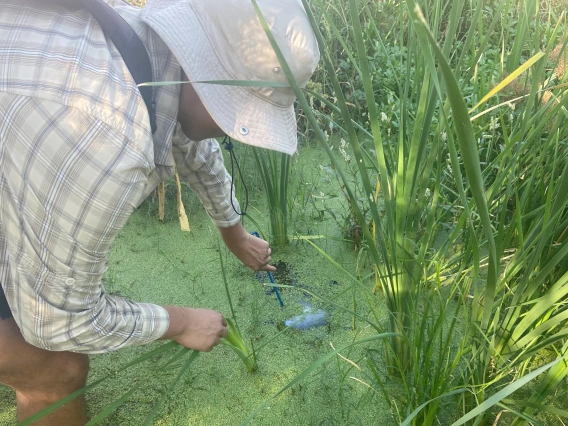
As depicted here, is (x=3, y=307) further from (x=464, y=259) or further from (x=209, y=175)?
(x=464, y=259)

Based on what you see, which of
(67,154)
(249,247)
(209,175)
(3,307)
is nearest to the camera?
(67,154)

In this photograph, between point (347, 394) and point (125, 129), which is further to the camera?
point (347, 394)

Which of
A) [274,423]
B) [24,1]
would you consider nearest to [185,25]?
[24,1]

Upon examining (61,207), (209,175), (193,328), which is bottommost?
(193,328)

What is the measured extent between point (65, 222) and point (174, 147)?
438 millimetres

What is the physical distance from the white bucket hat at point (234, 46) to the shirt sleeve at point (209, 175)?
34 centimetres

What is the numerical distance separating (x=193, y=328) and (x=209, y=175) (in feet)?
1.49

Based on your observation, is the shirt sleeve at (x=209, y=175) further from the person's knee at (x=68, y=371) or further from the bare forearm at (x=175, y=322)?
the person's knee at (x=68, y=371)

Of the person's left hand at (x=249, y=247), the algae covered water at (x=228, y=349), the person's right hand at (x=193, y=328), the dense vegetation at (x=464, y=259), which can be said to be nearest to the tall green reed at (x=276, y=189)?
the algae covered water at (x=228, y=349)

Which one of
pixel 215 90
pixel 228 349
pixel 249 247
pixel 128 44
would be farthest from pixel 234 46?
pixel 228 349

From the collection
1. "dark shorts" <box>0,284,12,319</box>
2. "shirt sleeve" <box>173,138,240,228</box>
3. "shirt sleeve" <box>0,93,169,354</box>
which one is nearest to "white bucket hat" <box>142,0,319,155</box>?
"shirt sleeve" <box>0,93,169,354</box>

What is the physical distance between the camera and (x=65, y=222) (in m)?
0.91

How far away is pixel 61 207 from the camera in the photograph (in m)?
0.90

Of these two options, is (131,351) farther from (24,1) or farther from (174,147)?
(24,1)
